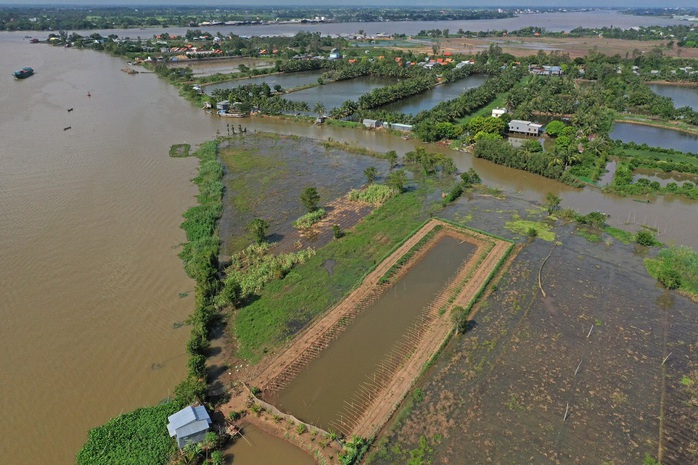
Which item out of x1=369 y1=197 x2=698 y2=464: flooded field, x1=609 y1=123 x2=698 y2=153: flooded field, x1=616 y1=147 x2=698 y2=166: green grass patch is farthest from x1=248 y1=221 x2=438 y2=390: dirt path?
x1=609 y1=123 x2=698 y2=153: flooded field

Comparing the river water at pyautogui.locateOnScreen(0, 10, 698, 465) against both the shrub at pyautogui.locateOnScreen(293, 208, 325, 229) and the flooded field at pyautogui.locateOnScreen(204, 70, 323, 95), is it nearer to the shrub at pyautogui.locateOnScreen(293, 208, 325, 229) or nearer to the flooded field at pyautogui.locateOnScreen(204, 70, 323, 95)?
the shrub at pyautogui.locateOnScreen(293, 208, 325, 229)

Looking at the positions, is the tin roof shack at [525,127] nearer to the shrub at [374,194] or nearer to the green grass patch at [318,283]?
the shrub at [374,194]

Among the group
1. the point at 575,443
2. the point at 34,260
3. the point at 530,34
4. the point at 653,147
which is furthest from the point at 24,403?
the point at 530,34

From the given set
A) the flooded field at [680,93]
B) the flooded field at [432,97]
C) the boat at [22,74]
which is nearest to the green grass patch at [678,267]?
the flooded field at [432,97]

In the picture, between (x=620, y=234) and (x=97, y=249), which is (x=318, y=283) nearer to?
(x=97, y=249)

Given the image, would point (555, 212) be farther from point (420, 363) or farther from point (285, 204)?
point (285, 204)

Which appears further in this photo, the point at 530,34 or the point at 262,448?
the point at 530,34
